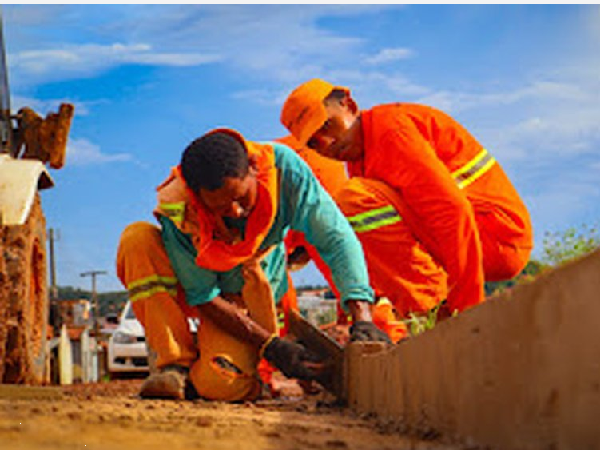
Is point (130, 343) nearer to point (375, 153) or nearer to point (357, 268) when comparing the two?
point (375, 153)

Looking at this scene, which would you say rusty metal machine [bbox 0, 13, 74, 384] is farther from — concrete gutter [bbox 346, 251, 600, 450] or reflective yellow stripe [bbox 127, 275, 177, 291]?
concrete gutter [bbox 346, 251, 600, 450]

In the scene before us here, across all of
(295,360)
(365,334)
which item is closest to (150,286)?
(295,360)

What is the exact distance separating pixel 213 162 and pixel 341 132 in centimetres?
183

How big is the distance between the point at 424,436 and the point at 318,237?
218 centimetres

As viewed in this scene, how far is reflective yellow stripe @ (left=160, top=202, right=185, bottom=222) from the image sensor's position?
4559 millimetres

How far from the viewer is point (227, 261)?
458 cm

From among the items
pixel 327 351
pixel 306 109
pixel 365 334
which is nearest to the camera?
pixel 365 334

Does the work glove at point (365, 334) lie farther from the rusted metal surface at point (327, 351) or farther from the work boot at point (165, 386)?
the work boot at point (165, 386)

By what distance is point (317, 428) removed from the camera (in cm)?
268

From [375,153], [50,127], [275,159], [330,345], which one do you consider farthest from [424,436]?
[50,127]

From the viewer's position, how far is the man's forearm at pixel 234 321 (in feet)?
15.5

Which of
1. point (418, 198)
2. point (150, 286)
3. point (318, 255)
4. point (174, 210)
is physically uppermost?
point (418, 198)

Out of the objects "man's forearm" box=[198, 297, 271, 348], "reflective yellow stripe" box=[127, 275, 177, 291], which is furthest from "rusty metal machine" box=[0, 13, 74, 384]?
"man's forearm" box=[198, 297, 271, 348]

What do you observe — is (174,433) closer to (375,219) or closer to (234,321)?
(234,321)
